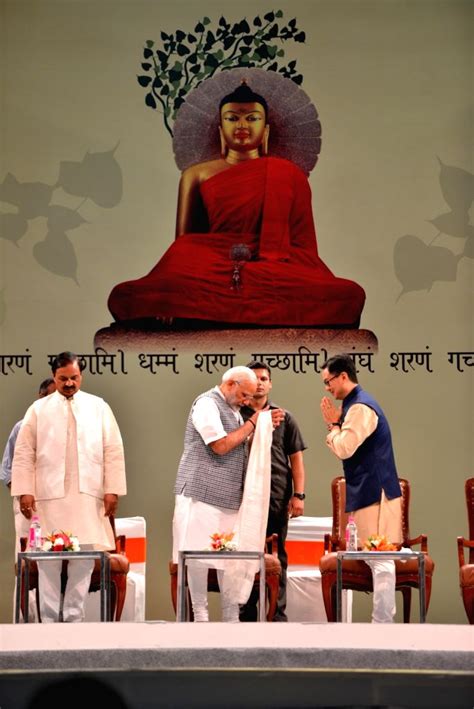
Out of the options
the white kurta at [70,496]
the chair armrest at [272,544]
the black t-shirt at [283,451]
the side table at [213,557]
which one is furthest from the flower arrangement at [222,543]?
the black t-shirt at [283,451]

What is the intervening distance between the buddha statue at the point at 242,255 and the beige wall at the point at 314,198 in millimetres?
117

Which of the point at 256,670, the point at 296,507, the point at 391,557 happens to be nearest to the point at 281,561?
the point at 296,507

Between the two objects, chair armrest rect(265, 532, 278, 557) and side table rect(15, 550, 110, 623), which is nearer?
side table rect(15, 550, 110, 623)

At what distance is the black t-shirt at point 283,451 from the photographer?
246 inches

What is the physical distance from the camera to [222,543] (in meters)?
5.35

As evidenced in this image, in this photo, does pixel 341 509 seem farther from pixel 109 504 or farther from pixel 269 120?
pixel 269 120

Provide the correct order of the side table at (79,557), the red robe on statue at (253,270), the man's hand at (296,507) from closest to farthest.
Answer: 1. the side table at (79,557)
2. the man's hand at (296,507)
3. the red robe on statue at (253,270)

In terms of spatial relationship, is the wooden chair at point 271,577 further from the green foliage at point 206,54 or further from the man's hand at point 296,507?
the green foliage at point 206,54

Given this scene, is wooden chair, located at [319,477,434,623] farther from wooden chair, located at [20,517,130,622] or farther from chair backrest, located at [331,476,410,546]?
wooden chair, located at [20,517,130,622]

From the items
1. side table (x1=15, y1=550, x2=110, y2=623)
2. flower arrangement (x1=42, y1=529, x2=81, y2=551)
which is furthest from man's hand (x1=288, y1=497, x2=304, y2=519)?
flower arrangement (x1=42, y1=529, x2=81, y2=551)

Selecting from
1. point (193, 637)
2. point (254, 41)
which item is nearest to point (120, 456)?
point (254, 41)

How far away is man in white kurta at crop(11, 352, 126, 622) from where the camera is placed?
582cm

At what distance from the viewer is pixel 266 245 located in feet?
24.9

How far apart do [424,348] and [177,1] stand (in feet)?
9.55
